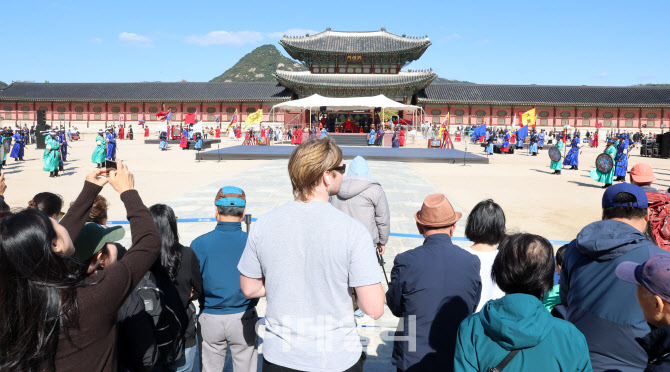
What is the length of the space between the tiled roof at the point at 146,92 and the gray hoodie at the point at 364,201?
38360 mm

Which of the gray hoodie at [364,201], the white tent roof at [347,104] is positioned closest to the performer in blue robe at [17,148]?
the white tent roof at [347,104]

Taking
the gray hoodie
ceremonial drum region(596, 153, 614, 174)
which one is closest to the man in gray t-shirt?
the gray hoodie

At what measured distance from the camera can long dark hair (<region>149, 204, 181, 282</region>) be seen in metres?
2.61

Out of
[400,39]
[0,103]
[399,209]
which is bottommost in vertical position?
[399,209]

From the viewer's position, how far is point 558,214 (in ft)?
30.7

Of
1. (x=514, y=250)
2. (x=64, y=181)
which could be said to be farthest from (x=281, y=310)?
(x=64, y=181)

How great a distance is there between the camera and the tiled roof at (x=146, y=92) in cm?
4309

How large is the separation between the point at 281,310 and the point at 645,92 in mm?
51662

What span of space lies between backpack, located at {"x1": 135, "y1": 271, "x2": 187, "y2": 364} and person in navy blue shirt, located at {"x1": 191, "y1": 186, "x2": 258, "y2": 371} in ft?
0.76

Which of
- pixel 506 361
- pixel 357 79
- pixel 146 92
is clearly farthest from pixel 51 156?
pixel 146 92

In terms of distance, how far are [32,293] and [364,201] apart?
320 centimetres

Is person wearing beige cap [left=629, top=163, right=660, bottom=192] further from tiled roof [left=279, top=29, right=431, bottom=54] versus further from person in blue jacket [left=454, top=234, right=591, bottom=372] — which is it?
tiled roof [left=279, top=29, right=431, bottom=54]

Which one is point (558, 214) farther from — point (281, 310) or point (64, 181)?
point (64, 181)

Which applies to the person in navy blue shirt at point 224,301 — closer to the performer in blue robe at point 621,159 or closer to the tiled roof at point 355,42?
the performer in blue robe at point 621,159
